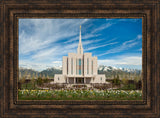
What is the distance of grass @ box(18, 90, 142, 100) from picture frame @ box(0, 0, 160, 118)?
0.21m

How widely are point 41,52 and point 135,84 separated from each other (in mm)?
3281

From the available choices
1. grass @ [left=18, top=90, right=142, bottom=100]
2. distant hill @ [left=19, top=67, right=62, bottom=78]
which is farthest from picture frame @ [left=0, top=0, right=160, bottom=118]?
distant hill @ [left=19, top=67, right=62, bottom=78]

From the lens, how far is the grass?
117 inches

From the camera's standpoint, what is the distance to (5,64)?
2682mm

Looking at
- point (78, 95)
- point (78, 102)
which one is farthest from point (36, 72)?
point (78, 102)

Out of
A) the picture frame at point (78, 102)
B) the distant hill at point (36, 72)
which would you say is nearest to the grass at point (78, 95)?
the picture frame at point (78, 102)

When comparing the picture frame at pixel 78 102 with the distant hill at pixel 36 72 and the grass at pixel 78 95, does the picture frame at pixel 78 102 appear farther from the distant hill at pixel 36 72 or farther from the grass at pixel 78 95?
the distant hill at pixel 36 72

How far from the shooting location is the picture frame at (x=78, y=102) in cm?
268

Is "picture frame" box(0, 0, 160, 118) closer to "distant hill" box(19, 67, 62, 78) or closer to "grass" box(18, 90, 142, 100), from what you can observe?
"grass" box(18, 90, 142, 100)

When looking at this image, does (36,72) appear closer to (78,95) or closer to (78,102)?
(78,95)

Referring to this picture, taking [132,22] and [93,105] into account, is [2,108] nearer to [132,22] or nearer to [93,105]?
[93,105]

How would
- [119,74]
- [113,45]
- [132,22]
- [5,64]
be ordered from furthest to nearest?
[113,45]
[119,74]
[132,22]
[5,64]

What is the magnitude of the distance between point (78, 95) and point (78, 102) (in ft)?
1.50
